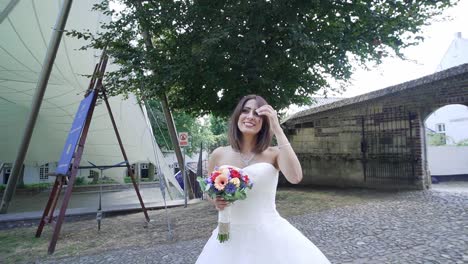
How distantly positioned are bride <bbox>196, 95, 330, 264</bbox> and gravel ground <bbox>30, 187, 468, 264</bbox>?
268 centimetres

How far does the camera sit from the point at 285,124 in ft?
49.3

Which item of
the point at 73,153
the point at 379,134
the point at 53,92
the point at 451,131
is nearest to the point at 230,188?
the point at 73,153

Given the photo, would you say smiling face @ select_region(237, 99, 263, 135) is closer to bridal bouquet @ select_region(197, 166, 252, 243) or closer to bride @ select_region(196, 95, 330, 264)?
bride @ select_region(196, 95, 330, 264)

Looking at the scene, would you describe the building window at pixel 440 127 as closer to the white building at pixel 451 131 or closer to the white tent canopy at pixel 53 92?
the white building at pixel 451 131

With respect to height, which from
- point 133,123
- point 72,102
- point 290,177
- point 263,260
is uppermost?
point 72,102

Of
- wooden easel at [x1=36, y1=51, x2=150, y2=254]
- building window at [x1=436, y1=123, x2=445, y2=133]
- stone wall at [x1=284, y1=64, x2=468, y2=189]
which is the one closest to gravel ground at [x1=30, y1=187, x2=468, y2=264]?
wooden easel at [x1=36, y1=51, x2=150, y2=254]

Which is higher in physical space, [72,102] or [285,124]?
[72,102]

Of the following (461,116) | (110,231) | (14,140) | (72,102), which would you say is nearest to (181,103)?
(110,231)

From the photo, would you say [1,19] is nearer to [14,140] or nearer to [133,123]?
[133,123]

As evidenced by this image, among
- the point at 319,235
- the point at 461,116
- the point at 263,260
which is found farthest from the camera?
the point at 461,116

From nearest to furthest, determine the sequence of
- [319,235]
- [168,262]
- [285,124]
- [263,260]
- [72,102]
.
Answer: [263,260] < [168,262] < [319,235] < [72,102] < [285,124]

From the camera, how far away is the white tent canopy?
997 cm

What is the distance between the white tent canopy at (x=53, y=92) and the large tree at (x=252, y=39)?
1660 mm

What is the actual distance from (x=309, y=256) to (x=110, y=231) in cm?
721
